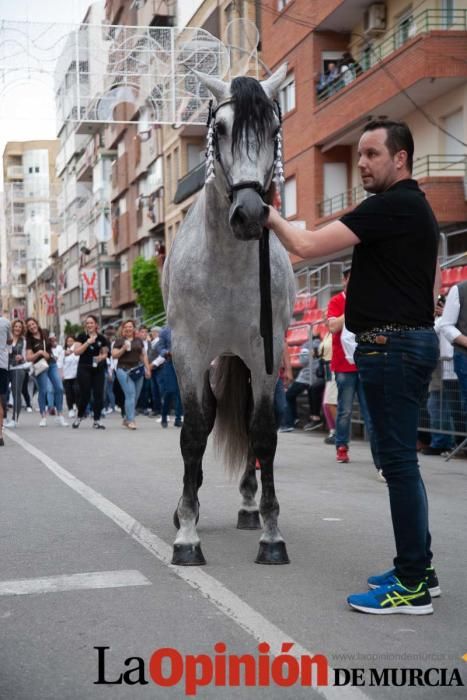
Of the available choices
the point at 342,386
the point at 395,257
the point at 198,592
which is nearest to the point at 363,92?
the point at 342,386

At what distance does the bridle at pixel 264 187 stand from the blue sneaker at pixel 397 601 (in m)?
1.71

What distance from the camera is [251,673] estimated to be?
3.91 m

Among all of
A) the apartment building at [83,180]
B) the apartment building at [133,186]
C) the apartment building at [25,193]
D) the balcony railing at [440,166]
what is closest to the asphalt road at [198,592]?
the balcony railing at [440,166]

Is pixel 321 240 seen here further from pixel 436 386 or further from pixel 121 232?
pixel 121 232

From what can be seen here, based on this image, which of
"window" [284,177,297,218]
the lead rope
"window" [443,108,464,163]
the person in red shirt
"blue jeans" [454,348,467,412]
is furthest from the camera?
"window" [284,177,297,218]

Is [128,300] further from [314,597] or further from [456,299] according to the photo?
[314,597]

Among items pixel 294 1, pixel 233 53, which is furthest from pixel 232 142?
pixel 294 1

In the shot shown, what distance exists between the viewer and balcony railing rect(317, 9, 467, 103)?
24.6 metres

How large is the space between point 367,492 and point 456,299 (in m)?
2.69

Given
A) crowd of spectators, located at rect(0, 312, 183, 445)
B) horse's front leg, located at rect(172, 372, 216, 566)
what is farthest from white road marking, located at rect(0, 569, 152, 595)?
crowd of spectators, located at rect(0, 312, 183, 445)

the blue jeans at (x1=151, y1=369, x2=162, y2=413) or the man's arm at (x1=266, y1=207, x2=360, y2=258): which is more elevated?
the man's arm at (x1=266, y1=207, x2=360, y2=258)

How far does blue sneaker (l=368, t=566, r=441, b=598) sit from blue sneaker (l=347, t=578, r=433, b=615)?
0.40ft

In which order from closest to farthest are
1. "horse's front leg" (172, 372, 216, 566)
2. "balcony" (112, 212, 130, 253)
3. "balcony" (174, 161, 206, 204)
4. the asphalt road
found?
1. the asphalt road
2. "horse's front leg" (172, 372, 216, 566)
3. "balcony" (174, 161, 206, 204)
4. "balcony" (112, 212, 130, 253)

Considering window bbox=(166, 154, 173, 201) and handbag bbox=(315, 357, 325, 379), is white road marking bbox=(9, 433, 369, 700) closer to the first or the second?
handbag bbox=(315, 357, 325, 379)
